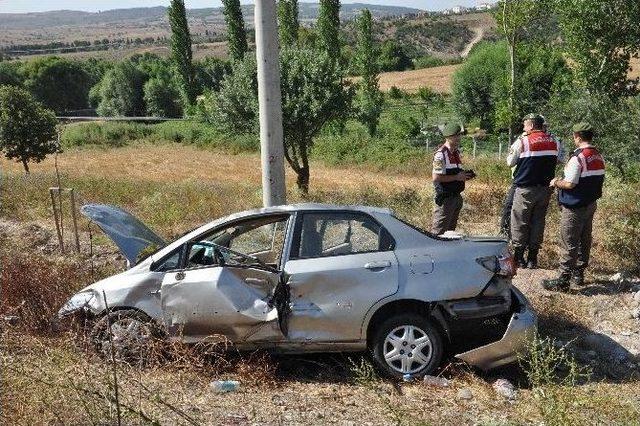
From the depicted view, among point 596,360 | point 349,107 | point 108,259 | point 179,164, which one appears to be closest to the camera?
point 596,360

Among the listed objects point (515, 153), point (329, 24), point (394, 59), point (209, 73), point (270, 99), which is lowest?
point (515, 153)

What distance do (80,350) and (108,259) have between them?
12.4 ft

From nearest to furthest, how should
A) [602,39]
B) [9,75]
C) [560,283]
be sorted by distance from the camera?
1. [560,283]
2. [602,39]
3. [9,75]

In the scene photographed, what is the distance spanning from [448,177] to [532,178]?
3.10 ft

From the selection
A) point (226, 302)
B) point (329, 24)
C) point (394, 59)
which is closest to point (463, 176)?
point (226, 302)

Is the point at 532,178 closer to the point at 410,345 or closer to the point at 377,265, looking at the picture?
the point at 377,265

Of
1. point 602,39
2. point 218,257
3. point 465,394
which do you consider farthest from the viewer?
point 602,39

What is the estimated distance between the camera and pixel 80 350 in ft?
16.0

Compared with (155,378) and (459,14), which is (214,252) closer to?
(155,378)

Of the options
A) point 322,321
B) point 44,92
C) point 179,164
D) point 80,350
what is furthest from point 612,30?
point 44,92

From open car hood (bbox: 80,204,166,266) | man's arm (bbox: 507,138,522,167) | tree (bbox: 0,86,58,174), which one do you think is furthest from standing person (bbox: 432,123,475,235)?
tree (bbox: 0,86,58,174)

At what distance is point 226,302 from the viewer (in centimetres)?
512

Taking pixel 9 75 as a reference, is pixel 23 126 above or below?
below

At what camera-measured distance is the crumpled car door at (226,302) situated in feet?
16.8
